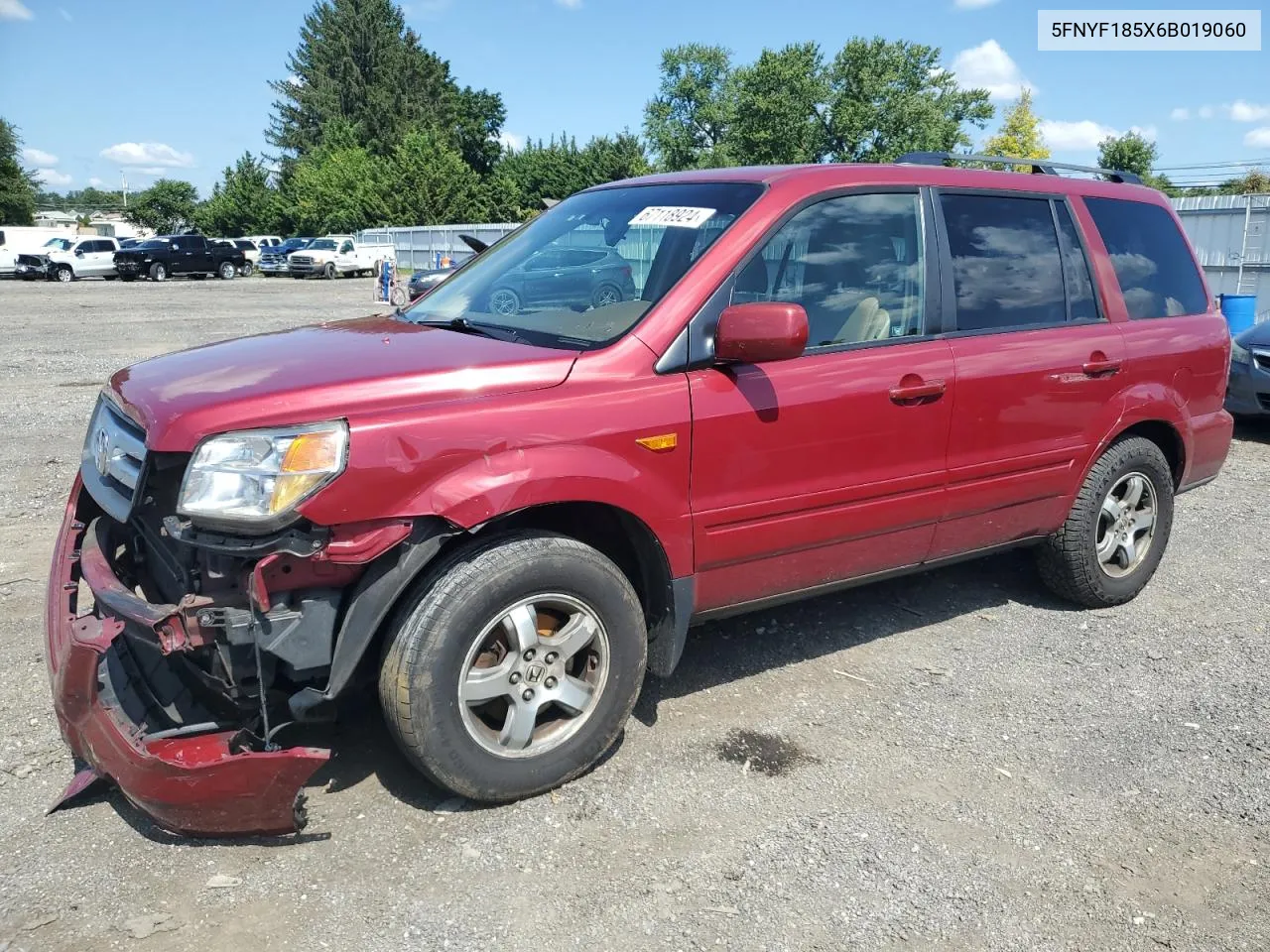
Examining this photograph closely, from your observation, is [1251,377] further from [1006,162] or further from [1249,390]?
[1006,162]

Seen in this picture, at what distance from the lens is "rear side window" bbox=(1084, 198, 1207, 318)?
4.66 metres

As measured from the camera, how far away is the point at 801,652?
4312 mm

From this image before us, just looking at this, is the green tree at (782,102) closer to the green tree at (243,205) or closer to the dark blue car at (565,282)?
the green tree at (243,205)

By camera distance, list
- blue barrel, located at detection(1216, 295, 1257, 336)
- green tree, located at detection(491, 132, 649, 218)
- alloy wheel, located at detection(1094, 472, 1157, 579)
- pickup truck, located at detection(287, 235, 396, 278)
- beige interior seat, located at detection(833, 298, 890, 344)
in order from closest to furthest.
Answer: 1. beige interior seat, located at detection(833, 298, 890, 344)
2. alloy wheel, located at detection(1094, 472, 1157, 579)
3. blue barrel, located at detection(1216, 295, 1257, 336)
4. pickup truck, located at detection(287, 235, 396, 278)
5. green tree, located at detection(491, 132, 649, 218)

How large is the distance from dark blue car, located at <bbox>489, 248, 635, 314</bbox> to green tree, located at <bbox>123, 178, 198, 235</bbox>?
86.4m

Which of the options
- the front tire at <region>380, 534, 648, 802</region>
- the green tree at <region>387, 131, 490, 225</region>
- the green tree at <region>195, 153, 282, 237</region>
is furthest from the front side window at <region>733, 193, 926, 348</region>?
the green tree at <region>195, 153, 282, 237</region>

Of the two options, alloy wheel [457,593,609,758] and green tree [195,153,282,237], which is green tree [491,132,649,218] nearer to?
green tree [195,153,282,237]

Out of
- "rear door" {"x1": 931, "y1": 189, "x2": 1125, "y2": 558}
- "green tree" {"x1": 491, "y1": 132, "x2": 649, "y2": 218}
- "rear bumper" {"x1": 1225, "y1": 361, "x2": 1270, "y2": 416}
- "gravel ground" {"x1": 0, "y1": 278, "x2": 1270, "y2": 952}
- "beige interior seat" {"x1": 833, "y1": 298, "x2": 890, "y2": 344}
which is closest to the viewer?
"gravel ground" {"x1": 0, "y1": 278, "x2": 1270, "y2": 952}

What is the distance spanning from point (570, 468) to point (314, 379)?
2.53ft

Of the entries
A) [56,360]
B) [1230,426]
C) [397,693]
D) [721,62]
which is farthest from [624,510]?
[721,62]

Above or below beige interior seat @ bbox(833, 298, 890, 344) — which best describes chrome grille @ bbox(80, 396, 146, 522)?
below

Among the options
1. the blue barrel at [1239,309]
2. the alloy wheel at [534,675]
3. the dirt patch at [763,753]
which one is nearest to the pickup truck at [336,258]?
the blue barrel at [1239,309]

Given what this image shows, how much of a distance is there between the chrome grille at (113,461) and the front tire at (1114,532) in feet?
12.3

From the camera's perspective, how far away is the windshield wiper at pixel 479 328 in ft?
11.2
